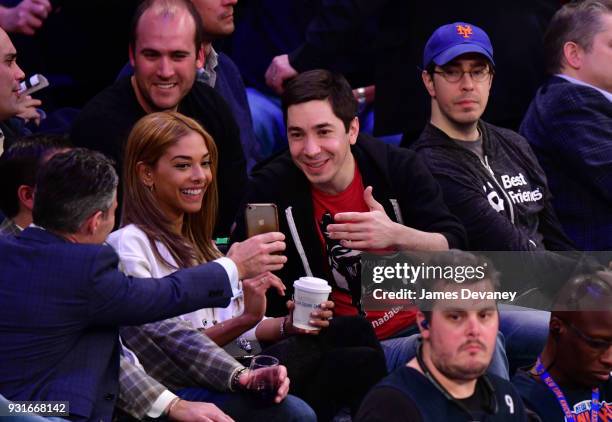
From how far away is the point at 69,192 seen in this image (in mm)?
3818

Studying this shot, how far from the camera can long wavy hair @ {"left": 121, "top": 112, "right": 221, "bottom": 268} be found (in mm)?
4375

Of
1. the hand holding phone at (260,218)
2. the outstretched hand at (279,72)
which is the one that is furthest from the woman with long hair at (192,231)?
the outstretched hand at (279,72)

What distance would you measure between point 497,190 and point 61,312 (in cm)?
232

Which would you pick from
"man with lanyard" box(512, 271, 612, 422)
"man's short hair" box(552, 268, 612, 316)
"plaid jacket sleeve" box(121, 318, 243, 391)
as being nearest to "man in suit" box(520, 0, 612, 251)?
"man's short hair" box(552, 268, 612, 316)

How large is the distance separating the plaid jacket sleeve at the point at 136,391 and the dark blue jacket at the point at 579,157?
247 centimetres

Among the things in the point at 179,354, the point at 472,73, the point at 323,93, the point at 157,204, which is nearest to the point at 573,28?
the point at 472,73

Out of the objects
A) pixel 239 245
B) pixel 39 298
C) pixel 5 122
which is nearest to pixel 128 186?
pixel 239 245

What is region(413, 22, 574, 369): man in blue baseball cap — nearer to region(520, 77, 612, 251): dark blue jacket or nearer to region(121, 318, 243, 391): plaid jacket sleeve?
region(520, 77, 612, 251): dark blue jacket

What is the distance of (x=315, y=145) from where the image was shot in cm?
493

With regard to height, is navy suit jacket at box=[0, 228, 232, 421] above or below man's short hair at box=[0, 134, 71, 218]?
below

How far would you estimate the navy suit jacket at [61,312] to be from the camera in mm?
3764

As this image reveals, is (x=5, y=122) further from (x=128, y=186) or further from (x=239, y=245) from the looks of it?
(x=239, y=245)

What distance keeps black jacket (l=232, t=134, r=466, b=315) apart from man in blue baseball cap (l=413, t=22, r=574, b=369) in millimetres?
209

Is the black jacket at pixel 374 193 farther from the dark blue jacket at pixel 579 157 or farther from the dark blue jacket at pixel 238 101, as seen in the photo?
the dark blue jacket at pixel 579 157
